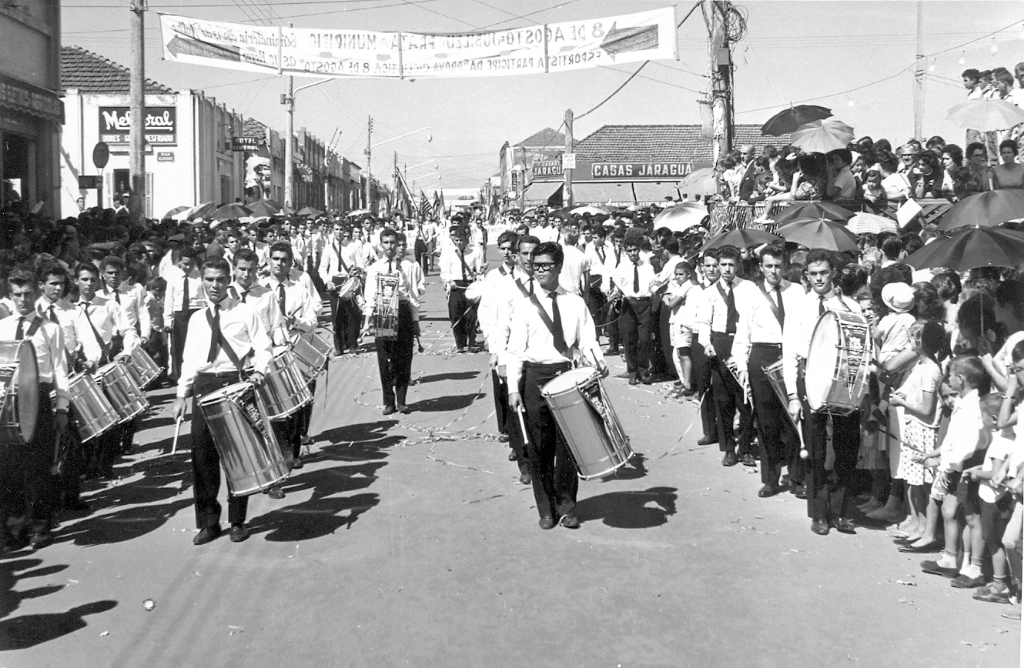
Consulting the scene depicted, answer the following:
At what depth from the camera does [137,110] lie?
723 inches

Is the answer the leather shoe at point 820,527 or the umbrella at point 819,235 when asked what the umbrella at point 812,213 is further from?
the leather shoe at point 820,527

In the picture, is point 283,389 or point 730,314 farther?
point 730,314

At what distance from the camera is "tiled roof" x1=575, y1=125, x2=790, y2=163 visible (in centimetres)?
5638

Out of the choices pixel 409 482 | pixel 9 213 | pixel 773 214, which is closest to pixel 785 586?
pixel 409 482

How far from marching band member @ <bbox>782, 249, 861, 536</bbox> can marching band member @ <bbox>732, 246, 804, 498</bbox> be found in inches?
24.2

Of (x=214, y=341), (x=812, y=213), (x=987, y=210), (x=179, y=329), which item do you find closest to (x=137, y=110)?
(x=179, y=329)

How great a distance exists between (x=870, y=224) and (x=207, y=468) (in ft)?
25.9

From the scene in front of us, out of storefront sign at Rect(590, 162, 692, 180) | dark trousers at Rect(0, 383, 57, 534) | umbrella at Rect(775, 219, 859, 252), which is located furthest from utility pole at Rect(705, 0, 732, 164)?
storefront sign at Rect(590, 162, 692, 180)

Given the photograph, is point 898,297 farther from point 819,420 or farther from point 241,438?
point 241,438

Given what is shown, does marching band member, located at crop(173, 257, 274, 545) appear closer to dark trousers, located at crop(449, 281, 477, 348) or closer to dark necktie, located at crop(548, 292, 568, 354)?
dark necktie, located at crop(548, 292, 568, 354)

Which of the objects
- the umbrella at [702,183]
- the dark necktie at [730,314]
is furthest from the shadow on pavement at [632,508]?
the umbrella at [702,183]

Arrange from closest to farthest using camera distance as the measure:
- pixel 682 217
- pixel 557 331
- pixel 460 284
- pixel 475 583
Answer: pixel 475 583 < pixel 557 331 < pixel 460 284 < pixel 682 217

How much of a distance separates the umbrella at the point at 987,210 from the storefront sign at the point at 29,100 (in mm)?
14354

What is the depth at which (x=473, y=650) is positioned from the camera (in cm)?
484
